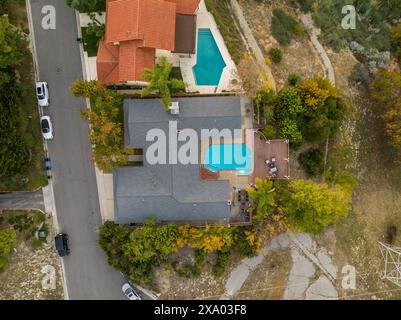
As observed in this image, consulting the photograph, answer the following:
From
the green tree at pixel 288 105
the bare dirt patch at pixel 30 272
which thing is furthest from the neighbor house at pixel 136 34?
the bare dirt patch at pixel 30 272

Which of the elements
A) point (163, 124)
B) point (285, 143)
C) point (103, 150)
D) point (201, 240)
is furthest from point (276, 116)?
point (103, 150)

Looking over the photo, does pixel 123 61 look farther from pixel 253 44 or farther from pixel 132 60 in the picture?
pixel 253 44

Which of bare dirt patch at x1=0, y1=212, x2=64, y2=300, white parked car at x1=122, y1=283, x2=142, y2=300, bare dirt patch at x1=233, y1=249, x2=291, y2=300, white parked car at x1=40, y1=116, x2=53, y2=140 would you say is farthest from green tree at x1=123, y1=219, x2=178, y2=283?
white parked car at x1=40, y1=116, x2=53, y2=140

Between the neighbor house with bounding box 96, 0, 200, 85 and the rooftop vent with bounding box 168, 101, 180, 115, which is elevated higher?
the neighbor house with bounding box 96, 0, 200, 85

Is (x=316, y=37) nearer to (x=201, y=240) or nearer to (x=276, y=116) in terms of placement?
(x=276, y=116)

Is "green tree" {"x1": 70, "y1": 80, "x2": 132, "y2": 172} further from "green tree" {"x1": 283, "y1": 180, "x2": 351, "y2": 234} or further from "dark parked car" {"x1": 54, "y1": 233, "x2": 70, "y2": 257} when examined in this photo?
"green tree" {"x1": 283, "y1": 180, "x2": 351, "y2": 234}

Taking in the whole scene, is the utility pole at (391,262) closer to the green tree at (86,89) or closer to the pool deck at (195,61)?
the pool deck at (195,61)
